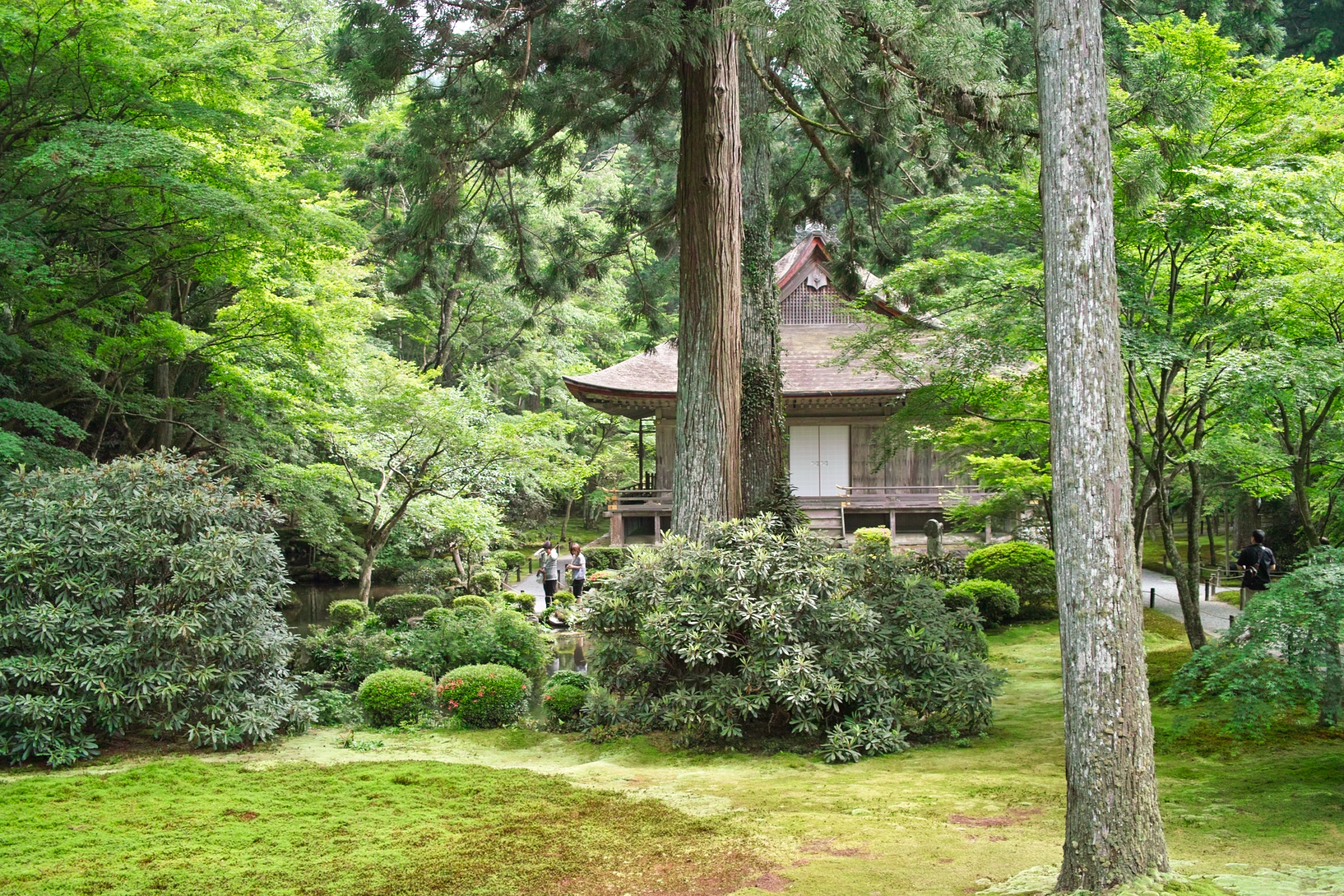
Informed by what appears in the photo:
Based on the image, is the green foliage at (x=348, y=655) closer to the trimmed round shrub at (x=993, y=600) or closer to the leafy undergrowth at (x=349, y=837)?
the leafy undergrowth at (x=349, y=837)

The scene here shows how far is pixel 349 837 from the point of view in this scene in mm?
5125

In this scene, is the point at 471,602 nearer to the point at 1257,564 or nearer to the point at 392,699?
the point at 392,699

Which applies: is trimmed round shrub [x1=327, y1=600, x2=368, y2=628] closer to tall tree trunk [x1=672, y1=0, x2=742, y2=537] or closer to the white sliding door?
tall tree trunk [x1=672, y1=0, x2=742, y2=537]

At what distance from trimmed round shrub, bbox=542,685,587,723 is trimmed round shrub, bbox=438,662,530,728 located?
353 mm

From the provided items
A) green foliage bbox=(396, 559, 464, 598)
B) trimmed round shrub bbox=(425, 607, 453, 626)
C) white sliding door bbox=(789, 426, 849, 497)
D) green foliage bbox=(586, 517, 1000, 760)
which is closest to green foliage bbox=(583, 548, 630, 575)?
green foliage bbox=(396, 559, 464, 598)

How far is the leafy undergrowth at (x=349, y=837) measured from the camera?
4.41 m

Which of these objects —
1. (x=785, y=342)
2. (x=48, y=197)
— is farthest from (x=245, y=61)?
(x=785, y=342)

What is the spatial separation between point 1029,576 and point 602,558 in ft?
29.8

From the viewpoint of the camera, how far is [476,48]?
8695 millimetres

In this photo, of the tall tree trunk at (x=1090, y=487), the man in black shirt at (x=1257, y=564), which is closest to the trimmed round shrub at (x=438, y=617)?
the tall tree trunk at (x=1090, y=487)

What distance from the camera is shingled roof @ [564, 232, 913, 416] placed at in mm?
19500

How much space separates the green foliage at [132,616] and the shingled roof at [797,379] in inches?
462

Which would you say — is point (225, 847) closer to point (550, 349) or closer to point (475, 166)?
point (475, 166)

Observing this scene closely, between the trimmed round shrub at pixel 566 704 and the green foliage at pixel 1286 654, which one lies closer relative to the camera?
the green foliage at pixel 1286 654
